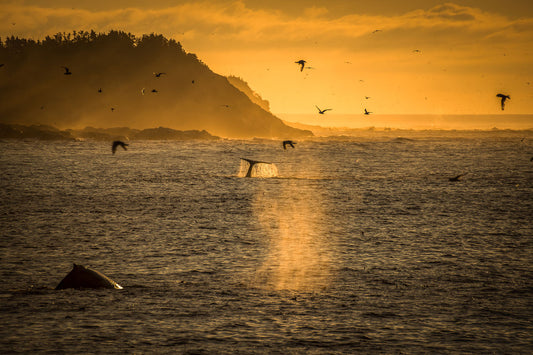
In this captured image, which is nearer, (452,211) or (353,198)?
(452,211)

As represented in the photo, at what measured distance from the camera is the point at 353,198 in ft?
153

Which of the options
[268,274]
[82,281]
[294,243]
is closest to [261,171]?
[294,243]

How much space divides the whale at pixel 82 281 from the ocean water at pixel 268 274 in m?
0.59

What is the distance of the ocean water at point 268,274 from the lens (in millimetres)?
14289

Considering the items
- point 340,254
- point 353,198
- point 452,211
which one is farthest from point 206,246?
point 353,198

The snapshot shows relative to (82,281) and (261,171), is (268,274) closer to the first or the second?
(82,281)

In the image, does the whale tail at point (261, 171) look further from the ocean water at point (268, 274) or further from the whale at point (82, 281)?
the whale at point (82, 281)

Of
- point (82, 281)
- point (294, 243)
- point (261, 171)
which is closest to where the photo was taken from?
point (82, 281)

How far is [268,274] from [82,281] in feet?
19.4

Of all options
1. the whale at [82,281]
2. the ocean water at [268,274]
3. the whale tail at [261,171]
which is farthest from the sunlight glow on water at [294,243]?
the whale tail at [261,171]

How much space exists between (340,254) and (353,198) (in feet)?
75.4

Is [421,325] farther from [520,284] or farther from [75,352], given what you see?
[75,352]

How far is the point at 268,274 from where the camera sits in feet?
66.9

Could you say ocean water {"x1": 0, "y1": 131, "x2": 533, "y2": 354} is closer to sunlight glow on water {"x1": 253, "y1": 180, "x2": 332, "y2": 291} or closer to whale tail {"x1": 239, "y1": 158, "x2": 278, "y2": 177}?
sunlight glow on water {"x1": 253, "y1": 180, "x2": 332, "y2": 291}
